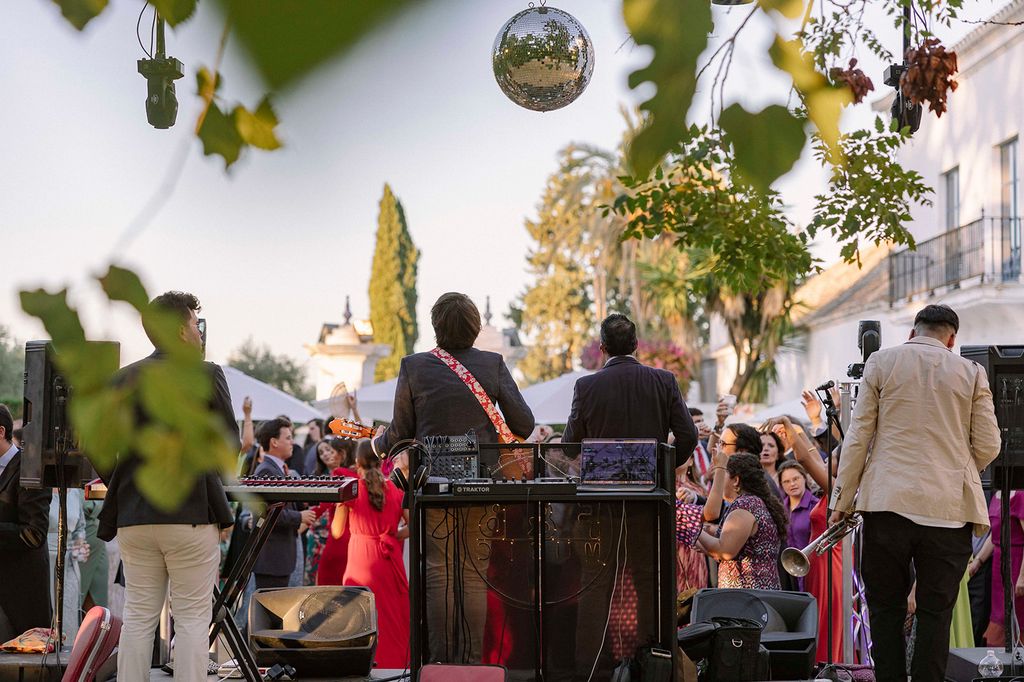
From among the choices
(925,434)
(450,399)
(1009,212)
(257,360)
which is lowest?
(925,434)

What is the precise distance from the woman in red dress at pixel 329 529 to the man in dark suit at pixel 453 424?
67cm

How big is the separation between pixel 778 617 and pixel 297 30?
4.91 metres

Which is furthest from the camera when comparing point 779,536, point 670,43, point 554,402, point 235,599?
point 554,402

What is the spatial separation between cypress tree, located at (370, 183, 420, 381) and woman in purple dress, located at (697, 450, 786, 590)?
161 inches

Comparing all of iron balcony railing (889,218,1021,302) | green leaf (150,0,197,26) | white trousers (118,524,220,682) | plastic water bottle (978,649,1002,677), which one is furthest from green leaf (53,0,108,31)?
iron balcony railing (889,218,1021,302)

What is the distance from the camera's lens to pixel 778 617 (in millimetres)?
5129

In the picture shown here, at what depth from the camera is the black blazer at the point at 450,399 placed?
15.2 ft

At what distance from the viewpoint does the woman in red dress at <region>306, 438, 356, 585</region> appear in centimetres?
654

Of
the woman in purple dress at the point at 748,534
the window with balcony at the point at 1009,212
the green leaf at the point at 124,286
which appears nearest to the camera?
the green leaf at the point at 124,286

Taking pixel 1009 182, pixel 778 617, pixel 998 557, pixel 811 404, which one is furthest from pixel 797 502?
pixel 1009 182

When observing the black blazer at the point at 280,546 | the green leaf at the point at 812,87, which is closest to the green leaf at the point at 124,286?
the green leaf at the point at 812,87

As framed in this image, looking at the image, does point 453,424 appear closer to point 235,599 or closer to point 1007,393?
point 235,599

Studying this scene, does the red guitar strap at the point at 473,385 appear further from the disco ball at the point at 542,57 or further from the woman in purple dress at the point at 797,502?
the woman in purple dress at the point at 797,502

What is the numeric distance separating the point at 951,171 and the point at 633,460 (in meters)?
14.9
